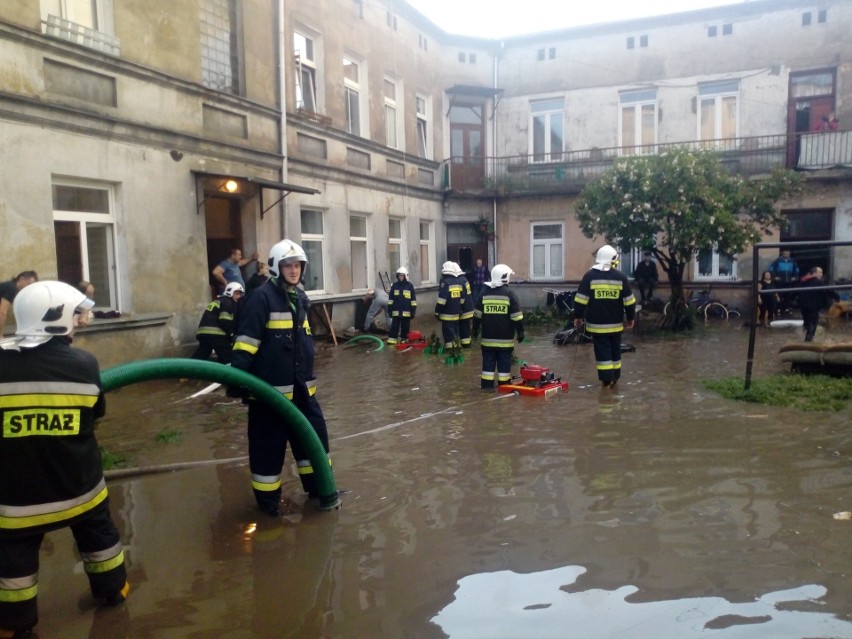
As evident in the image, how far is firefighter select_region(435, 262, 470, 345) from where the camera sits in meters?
12.4

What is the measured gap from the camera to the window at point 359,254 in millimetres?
17531

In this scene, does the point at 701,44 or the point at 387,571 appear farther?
the point at 701,44

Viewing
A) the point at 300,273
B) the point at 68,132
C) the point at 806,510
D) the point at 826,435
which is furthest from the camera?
the point at 68,132

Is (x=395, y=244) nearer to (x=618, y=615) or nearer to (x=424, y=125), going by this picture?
(x=424, y=125)

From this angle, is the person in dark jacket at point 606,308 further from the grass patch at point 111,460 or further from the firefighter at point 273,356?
the grass patch at point 111,460

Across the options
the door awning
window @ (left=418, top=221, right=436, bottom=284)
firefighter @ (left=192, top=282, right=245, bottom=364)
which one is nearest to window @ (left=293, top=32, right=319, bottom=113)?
the door awning

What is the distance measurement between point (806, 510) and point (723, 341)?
1005 centimetres

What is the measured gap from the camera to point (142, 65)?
10453 millimetres

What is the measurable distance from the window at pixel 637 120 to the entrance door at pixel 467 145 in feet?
14.6

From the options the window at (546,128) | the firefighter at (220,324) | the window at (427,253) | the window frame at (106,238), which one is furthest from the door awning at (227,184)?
the window at (546,128)

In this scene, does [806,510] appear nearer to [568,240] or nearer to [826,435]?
[826,435]

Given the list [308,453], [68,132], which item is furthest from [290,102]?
[308,453]

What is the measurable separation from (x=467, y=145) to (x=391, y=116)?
166 inches

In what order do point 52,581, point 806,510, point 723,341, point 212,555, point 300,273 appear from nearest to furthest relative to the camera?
point 52,581 < point 212,555 < point 806,510 < point 300,273 < point 723,341
